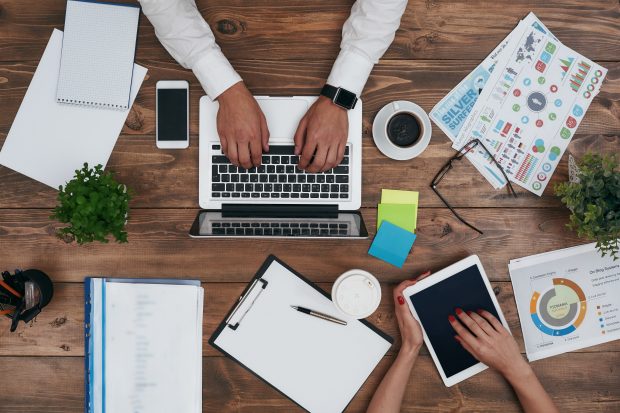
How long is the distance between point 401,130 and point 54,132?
822mm

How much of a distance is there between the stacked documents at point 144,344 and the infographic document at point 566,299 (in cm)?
80

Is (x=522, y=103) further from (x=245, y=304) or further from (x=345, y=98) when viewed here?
(x=245, y=304)

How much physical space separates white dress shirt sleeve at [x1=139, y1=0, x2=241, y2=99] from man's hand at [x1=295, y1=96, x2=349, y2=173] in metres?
0.19

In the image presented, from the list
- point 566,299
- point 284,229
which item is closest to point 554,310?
point 566,299

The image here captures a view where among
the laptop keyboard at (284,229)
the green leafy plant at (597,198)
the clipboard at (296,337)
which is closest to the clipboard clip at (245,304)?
the clipboard at (296,337)

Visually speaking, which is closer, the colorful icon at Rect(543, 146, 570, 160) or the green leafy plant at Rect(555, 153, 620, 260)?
the green leafy plant at Rect(555, 153, 620, 260)

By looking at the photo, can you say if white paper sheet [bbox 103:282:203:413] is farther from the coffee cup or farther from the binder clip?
the coffee cup

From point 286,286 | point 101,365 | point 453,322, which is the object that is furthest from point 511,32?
point 101,365

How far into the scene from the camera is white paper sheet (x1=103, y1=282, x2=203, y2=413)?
108cm

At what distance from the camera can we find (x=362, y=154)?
1.09 meters

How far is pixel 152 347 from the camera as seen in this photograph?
3.56ft

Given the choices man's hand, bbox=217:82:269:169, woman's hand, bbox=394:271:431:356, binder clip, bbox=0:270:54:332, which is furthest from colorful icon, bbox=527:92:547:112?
binder clip, bbox=0:270:54:332

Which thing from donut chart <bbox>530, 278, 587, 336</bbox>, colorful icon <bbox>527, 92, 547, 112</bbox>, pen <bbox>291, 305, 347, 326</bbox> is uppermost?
colorful icon <bbox>527, 92, 547, 112</bbox>

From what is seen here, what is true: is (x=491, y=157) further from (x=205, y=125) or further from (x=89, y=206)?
(x=89, y=206)
